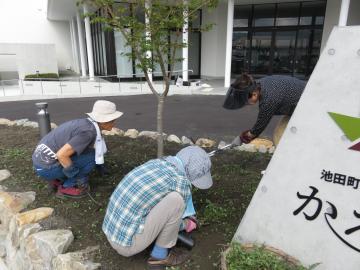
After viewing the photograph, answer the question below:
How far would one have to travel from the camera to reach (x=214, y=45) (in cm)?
1475

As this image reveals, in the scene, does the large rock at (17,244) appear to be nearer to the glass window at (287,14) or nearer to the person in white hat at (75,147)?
the person in white hat at (75,147)

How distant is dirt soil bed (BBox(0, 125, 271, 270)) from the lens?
224 centimetres

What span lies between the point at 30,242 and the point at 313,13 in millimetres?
14199

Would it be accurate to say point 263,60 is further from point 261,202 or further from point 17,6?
point 17,6

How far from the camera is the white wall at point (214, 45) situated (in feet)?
46.8

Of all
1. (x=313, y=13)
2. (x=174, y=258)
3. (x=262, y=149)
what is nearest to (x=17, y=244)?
(x=174, y=258)

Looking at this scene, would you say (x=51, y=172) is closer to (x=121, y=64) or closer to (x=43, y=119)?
(x=43, y=119)

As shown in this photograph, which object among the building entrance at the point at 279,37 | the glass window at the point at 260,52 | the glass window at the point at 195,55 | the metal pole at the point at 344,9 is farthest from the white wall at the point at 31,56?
the metal pole at the point at 344,9

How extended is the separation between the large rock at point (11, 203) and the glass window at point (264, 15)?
44.2 ft

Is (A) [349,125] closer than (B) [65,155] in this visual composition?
Yes

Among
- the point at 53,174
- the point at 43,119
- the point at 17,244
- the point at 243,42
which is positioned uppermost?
the point at 243,42

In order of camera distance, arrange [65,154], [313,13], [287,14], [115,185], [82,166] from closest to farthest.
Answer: [65,154] < [82,166] < [115,185] < [313,13] < [287,14]

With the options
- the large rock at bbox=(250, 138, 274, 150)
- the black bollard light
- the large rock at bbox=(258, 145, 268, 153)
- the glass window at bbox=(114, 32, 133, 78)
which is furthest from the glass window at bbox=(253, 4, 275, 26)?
the black bollard light

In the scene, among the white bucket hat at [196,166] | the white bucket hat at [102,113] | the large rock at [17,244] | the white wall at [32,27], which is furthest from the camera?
the white wall at [32,27]
